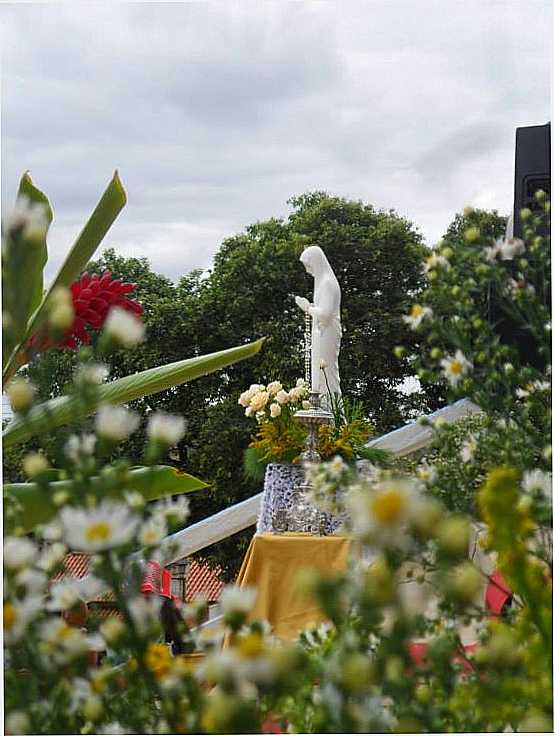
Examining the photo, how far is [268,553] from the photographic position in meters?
Answer: 2.34

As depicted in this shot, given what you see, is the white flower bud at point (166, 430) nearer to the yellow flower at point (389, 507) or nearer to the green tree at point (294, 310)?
the yellow flower at point (389, 507)

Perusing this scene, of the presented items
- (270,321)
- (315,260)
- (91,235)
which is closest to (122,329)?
(91,235)

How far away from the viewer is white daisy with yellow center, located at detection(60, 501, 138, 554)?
44 centimetres

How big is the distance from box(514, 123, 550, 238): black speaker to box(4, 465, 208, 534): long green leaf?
3.63ft

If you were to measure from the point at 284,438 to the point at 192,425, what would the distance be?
5795mm

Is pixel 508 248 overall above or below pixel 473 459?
above

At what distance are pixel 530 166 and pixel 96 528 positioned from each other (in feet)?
5.39

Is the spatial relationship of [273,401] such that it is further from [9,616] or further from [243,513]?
[9,616]

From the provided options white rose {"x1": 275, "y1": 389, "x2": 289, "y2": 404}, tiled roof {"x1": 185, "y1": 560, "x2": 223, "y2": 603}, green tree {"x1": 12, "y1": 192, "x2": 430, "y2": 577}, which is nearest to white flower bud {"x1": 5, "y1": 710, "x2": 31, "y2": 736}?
white rose {"x1": 275, "y1": 389, "x2": 289, "y2": 404}

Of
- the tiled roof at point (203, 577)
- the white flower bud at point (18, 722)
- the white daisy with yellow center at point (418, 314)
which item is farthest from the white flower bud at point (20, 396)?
the tiled roof at point (203, 577)

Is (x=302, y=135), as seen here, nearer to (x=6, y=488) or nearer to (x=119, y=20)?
(x=119, y=20)

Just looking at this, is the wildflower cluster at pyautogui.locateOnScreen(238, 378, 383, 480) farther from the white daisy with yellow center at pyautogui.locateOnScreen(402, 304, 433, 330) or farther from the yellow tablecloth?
the white daisy with yellow center at pyautogui.locateOnScreen(402, 304, 433, 330)

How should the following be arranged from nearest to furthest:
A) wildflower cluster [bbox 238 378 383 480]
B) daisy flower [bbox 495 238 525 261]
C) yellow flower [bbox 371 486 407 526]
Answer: yellow flower [bbox 371 486 407 526] < daisy flower [bbox 495 238 525 261] < wildflower cluster [bbox 238 378 383 480]

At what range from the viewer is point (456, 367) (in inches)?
30.7
